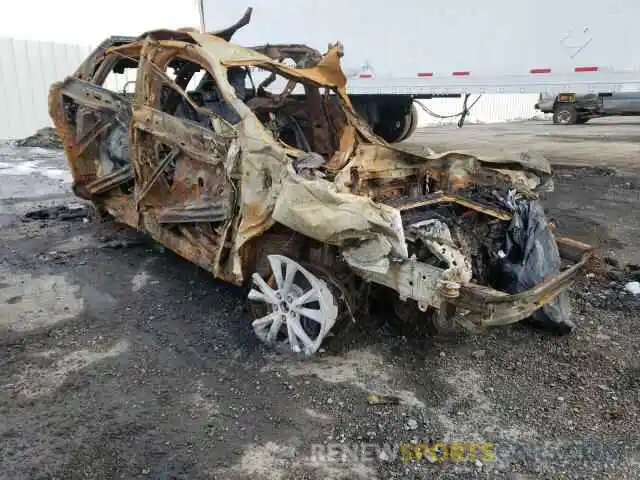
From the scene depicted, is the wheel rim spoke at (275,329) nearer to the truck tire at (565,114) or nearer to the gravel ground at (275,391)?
the gravel ground at (275,391)

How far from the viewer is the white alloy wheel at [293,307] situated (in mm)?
3312

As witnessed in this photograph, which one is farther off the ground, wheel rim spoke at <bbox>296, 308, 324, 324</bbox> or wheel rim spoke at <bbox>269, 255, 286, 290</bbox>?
wheel rim spoke at <bbox>269, 255, 286, 290</bbox>

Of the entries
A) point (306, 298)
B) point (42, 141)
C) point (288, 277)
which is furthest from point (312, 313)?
point (42, 141)

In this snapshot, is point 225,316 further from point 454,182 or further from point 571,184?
point 571,184

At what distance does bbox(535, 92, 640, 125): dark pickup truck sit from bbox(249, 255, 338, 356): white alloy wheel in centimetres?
1467

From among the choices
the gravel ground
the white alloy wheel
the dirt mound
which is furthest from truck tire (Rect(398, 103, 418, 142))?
the dirt mound

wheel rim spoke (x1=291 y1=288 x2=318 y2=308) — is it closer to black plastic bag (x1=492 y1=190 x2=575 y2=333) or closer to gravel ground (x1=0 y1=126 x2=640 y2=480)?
gravel ground (x1=0 y1=126 x2=640 y2=480)

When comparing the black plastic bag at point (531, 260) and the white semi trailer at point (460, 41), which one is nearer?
the black plastic bag at point (531, 260)

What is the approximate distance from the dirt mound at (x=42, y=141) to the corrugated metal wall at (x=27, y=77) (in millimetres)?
742

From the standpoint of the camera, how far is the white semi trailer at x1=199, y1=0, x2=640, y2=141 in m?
6.86

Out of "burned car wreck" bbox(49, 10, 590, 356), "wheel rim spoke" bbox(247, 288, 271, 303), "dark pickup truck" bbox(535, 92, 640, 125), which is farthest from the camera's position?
"dark pickup truck" bbox(535, 92, 640, 125)

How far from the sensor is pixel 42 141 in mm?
14203

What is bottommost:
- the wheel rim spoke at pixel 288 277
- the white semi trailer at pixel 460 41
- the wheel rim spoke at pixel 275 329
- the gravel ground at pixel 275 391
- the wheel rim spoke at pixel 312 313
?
the gravel ground at pixel 275 391

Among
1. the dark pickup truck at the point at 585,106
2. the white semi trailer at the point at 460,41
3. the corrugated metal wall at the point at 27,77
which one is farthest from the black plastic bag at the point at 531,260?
the corrugated metal wall at the point at 27,77
